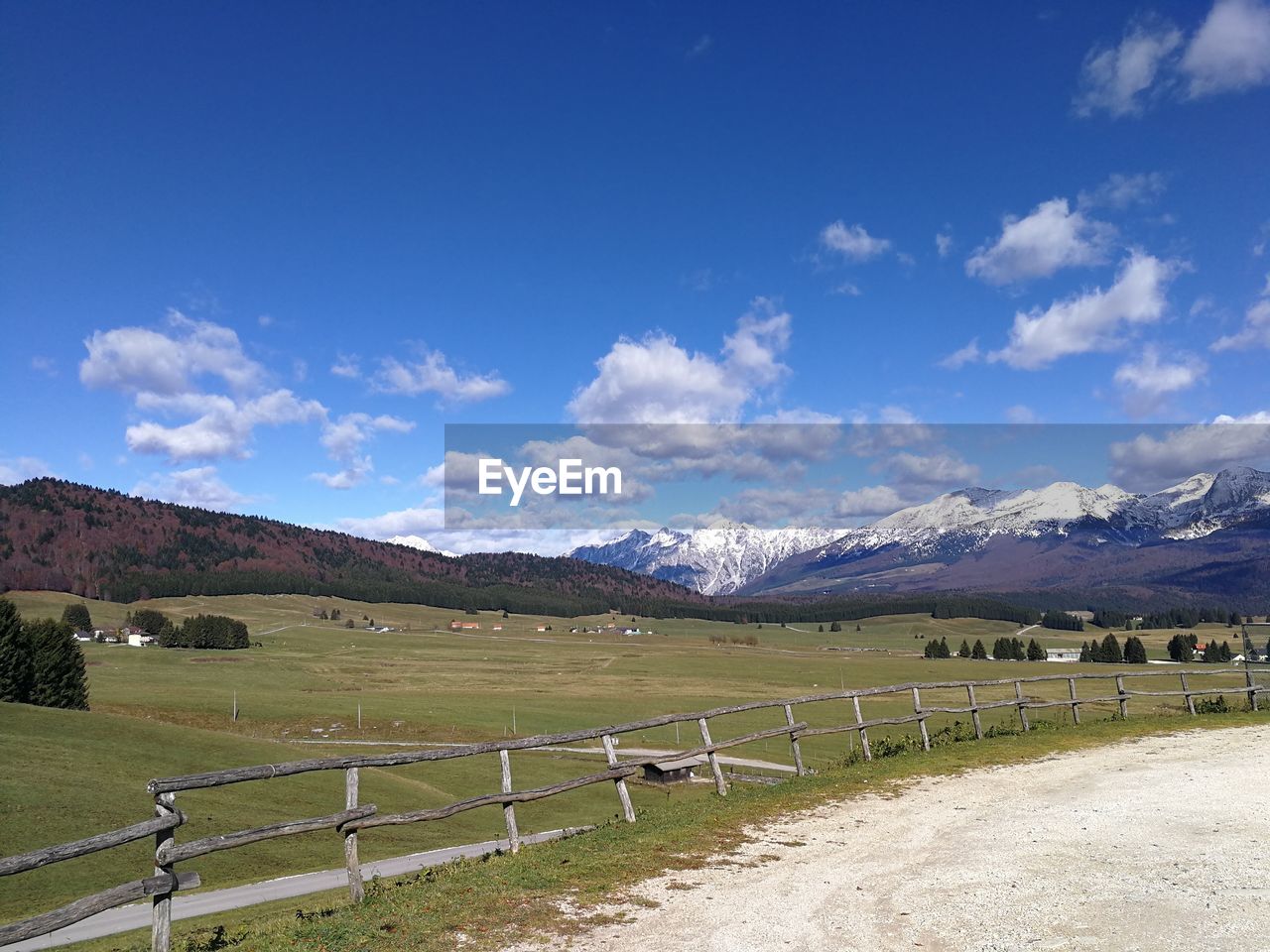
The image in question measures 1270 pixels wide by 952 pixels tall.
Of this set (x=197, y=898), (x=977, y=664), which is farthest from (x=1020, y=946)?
(x=977, y=664)

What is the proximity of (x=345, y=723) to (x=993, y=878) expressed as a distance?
67751 millimetres

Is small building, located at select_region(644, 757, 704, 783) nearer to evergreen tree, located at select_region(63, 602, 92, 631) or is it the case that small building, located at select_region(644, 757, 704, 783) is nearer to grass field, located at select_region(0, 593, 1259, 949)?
grass field, located at select_region(0, 593, 1259, 949)

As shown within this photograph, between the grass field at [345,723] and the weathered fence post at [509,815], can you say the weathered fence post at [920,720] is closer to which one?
the weathered fence post at [509,815]

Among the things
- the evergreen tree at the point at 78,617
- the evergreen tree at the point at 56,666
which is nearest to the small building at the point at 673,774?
the evergreen tree at the point at 56,666

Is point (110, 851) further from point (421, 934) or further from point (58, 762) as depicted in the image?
point (421, 934)

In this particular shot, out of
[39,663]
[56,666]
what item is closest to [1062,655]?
[56,666]

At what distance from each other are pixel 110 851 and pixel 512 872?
23625 mm

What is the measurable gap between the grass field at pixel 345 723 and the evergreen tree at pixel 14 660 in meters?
8.22

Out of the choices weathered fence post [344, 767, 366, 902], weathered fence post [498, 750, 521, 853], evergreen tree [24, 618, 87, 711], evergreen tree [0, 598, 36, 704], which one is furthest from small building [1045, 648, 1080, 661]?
weathered fence post [344, 767, 366, 902]

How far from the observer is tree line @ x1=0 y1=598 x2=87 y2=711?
57.4 metres

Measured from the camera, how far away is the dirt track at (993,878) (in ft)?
28.9

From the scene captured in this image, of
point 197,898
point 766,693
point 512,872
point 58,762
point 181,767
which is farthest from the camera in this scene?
point 766,693

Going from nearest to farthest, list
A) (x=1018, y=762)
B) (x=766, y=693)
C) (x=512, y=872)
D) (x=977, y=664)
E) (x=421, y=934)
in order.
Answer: (x=421, y=934)
(x=512, y=872)
(x=1018, y=762)
(x=766, y=693)
(x=977, y=664)

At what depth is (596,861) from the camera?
12.2 metres
